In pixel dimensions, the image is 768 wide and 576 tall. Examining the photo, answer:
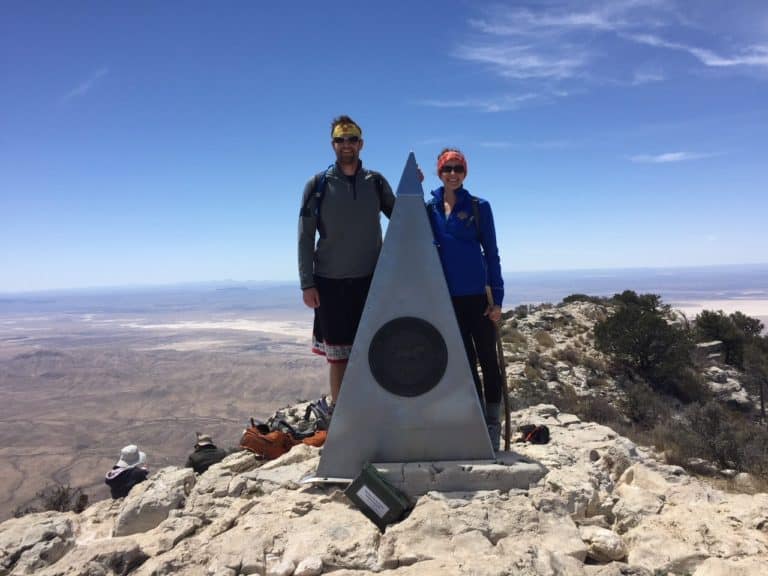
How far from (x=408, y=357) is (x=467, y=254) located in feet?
3.00

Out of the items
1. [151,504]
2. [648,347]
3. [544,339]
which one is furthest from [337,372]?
[648,347]

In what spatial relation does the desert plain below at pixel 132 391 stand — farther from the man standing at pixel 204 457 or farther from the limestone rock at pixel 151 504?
the limestone rock at pixel 151 504

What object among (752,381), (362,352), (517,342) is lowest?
(752,381)

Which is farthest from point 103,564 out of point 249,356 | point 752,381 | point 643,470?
point 249,356

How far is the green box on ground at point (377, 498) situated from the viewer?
303 cm

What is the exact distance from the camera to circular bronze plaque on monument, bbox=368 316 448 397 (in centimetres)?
355

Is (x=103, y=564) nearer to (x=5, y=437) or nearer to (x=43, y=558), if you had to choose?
(x=43, y=558)

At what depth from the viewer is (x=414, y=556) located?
262 centimetres

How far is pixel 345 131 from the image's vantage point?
3.69m

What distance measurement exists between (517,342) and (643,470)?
→ 9382mm

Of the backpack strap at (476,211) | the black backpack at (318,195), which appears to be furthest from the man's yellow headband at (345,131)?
the backpack strap at (476,211)

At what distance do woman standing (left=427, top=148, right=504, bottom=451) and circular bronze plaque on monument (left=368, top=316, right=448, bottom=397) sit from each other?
12.8 inches

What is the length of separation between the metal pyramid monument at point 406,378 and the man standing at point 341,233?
0.27 m

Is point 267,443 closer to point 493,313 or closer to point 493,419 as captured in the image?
point 493,419
